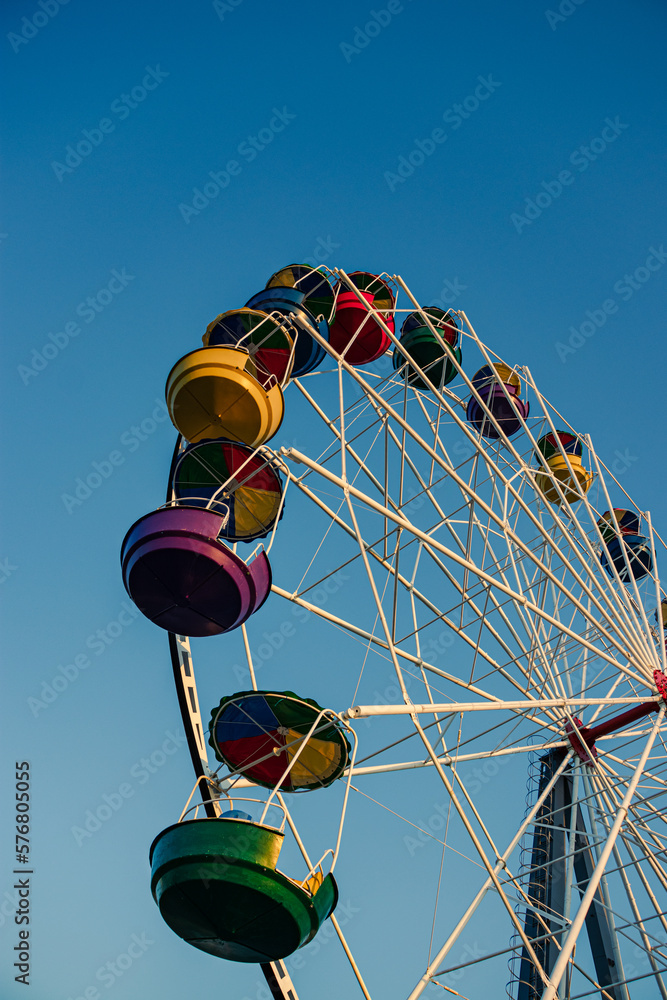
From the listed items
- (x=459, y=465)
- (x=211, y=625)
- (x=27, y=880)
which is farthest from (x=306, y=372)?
(x=27, y=880)

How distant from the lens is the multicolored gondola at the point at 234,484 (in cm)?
902

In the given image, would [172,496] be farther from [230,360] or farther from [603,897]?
[603,897]

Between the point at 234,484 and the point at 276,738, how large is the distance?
116 inches

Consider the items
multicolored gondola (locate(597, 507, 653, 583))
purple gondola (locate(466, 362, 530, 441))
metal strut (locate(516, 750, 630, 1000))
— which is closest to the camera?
metal strut (locate(516, 750, 630, 1000))

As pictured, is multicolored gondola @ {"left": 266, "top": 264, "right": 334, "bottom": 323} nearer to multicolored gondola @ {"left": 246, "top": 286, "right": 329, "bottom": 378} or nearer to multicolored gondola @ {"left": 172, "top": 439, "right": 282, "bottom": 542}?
multicolored gondola @ {"left": 246, "top": 286, "right": 329, "bottom": 378}

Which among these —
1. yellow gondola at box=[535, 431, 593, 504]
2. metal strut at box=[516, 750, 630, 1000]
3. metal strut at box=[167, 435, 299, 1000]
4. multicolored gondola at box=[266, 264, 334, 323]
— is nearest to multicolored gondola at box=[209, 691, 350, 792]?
metal strut at box=[167, 435, 299, 1000]

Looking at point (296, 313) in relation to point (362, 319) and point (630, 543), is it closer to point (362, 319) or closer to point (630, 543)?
point (362, 319)

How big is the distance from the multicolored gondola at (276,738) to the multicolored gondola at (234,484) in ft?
7.26

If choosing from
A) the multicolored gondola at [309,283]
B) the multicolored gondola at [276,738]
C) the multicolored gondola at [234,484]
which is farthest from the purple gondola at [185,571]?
the multicolored gondola at [309,283]

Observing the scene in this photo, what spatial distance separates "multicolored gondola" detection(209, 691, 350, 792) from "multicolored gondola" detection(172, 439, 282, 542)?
2.21 m

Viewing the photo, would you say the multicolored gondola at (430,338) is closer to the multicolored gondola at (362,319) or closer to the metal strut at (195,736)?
the multicolored gondola at (362,319)

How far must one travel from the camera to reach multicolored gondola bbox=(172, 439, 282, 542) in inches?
355

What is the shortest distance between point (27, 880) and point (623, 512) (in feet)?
43.6

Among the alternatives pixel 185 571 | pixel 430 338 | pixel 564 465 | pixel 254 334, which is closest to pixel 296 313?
pixel 254 334
